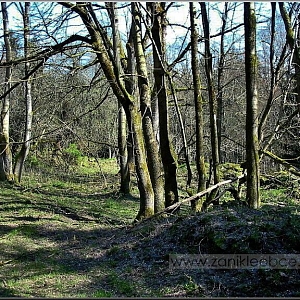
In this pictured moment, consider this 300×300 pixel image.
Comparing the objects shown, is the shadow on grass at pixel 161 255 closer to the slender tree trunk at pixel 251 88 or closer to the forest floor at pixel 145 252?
the forest floor at pixel 145 252

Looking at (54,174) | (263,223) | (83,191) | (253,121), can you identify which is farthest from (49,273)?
(54,174)

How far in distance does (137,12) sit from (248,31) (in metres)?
3.05

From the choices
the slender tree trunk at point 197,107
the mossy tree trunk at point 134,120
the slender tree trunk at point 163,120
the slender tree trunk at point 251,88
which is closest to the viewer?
the slender tree trunk at point 251,88

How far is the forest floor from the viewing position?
538 centimetres

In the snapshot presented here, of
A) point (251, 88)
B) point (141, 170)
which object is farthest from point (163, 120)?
point (251, 88)

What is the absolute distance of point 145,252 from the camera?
709 cm

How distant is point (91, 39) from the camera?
9969 millimetres

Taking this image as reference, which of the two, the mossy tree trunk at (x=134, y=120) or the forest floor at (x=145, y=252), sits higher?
the mossy tree trunk at (x=134, y=120)

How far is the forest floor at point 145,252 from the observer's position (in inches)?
212

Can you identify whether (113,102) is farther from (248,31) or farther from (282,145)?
(248,31)

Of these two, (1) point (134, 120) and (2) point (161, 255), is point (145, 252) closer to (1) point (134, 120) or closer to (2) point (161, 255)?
(2) point (161, 255)

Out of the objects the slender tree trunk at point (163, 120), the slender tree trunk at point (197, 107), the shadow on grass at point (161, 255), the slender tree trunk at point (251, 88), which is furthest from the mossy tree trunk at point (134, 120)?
the slender tree trunk at point (251, 88)

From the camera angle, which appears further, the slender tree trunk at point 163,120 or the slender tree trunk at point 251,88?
the slender tree trunk at point 163,120

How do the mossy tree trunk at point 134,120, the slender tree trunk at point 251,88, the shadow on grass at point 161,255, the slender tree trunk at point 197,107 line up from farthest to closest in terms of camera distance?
the slender tree trunk at point 197,107, the mossy tree trunk at point 134,120, the slender tree trunk at point 251,88, the shadow on grass at point 161,255
